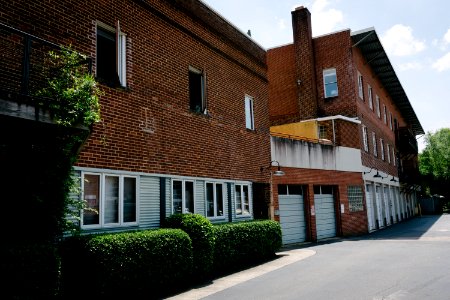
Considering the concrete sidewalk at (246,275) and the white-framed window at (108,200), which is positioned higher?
the white-framed window at (108,200)

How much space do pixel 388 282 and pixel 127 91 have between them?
7064 mm

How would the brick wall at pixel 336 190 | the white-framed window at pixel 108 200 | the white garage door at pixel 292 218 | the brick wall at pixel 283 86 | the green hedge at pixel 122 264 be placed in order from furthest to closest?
the brick wall at pixel 283 86 → the brick wall at pixel 336 190 → the white garage door at pixel 292 218 → the white-framed window at pixel 108 200 → the green hedge at pixel 122 264

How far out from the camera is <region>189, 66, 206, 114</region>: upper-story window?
459 inches

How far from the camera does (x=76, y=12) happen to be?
8078 mm

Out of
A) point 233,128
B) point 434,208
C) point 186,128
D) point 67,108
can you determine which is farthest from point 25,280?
point 434,208

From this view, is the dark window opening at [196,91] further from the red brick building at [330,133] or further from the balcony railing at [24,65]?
the balcony railing at [24,65]

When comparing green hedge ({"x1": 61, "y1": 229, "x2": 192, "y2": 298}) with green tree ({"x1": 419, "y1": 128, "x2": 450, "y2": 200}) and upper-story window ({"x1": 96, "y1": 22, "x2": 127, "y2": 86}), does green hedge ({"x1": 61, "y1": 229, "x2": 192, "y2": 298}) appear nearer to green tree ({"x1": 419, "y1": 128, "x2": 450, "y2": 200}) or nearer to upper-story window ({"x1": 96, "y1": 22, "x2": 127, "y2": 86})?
upper-story window ({"x1": 96, "y1": 22, "x2": 127, "y2": 86})

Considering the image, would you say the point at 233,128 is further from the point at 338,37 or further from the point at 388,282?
the point at 338,37

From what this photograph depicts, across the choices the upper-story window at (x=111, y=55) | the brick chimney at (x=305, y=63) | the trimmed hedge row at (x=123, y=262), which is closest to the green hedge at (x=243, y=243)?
the trimmed hedge row at (x=123, y=262)

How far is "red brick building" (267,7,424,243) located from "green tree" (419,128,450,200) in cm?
2412

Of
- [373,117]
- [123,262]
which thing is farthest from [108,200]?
[373,117]

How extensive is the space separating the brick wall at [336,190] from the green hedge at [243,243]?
2816mm

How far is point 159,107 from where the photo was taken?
985 cm

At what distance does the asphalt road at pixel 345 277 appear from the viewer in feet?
24.2
